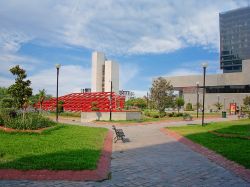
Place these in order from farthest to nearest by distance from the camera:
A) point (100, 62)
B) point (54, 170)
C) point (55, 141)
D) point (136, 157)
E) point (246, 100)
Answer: point (100, 62), point (246, 100), point (55, 141), point (136, 157), point (54, 170)

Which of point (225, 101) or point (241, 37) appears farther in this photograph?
point (241, 37)

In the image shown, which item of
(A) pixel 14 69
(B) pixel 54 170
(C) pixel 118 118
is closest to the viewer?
(B) pixel 54 170

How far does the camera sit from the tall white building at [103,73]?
11038cm

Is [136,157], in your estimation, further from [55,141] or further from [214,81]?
[214,81]

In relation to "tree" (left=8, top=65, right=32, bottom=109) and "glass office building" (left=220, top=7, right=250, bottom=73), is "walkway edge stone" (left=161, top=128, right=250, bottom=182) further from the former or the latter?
"glass office building" (left=220, top=7, right=250, bottom=73)

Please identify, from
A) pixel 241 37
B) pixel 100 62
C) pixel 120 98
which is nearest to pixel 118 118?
pixel 120 98

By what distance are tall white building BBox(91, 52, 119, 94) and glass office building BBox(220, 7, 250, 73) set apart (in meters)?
58.1

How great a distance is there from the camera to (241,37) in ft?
478

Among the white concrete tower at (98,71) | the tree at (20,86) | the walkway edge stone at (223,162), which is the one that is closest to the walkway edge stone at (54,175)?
the walkway edge stone at (223,162)

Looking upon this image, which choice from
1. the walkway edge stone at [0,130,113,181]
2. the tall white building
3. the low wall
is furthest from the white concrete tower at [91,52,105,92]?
the walkway edge stone at [0,130,113,181]

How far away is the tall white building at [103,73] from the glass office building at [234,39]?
58082 mm

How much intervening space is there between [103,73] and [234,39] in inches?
2691

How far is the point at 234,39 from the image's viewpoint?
147375mm

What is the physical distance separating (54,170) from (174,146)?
8340 millimetres
